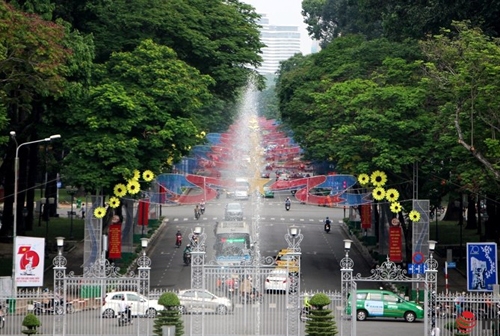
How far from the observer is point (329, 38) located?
454 feet

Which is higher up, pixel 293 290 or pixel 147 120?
pixel 147 120

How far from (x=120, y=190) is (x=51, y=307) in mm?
13101

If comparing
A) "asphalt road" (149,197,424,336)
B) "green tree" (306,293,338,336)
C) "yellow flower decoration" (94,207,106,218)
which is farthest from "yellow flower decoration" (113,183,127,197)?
"green tree" (306,293,338,336)

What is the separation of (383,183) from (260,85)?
21828 mm

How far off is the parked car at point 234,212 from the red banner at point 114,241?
13.9m

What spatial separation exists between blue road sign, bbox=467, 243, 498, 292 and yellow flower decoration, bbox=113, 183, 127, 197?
790 inches

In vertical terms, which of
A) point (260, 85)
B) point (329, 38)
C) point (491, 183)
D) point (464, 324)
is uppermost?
point (329, 38)

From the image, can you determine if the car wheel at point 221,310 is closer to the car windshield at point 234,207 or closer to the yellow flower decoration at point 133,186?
the yellow flower decoration at point 133,186

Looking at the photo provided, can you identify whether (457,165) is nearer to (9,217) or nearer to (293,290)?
(293,290)

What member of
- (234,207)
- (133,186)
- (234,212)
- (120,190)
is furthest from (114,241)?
(234,207)

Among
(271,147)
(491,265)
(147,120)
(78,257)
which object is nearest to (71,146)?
(147,120)

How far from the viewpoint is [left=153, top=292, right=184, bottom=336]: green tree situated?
46812 millimetres

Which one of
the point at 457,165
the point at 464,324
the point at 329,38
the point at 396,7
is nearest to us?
the point at 464,324

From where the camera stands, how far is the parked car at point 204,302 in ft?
162
